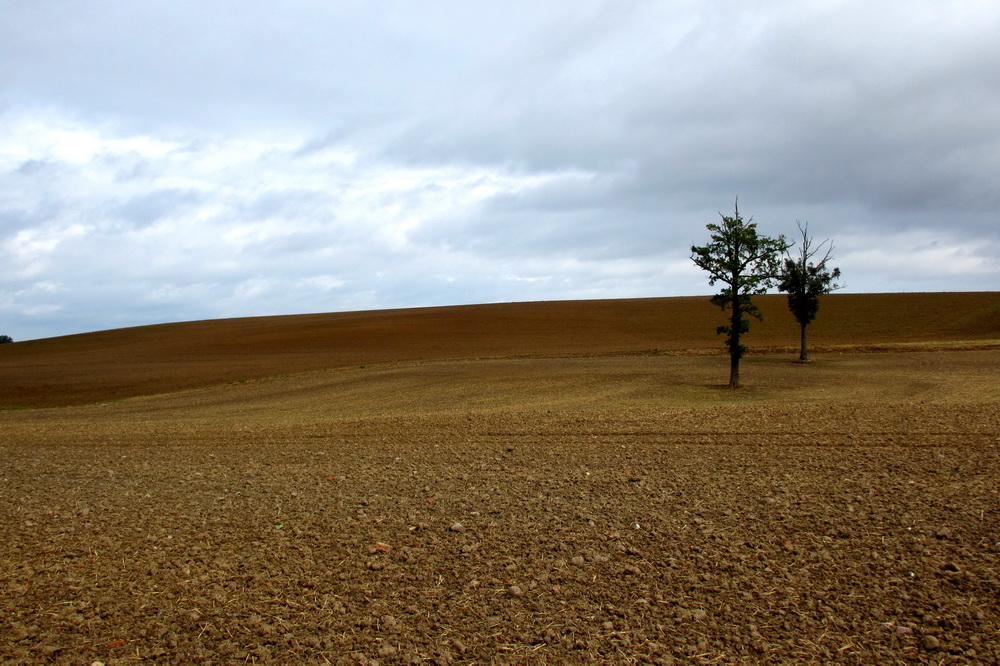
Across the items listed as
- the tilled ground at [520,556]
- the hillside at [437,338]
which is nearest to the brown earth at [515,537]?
the tilled ground at [520,556]

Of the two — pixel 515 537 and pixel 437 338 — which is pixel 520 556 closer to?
pixel 515 537

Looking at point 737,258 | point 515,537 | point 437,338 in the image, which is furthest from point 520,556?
point 437,338

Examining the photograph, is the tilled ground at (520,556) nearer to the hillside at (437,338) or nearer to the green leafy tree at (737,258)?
the green leafy tree at (737,258)

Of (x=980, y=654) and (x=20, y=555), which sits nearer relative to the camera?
(x=980, y=654)

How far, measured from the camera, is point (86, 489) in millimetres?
9805

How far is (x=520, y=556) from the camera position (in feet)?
21.4

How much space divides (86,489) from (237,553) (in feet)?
14.7

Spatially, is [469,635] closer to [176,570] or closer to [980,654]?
[176,570]

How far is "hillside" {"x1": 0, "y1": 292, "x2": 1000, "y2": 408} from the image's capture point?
39.8 meters

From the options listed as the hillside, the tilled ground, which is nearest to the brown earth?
the tilled ground

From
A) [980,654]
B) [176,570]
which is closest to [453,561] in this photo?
[176,570]

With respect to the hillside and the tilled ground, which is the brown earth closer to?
the tilled ground

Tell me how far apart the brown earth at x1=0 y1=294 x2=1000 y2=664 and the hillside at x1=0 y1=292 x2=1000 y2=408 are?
24.2m

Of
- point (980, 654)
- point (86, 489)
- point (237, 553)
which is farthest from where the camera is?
point (86, 489)
